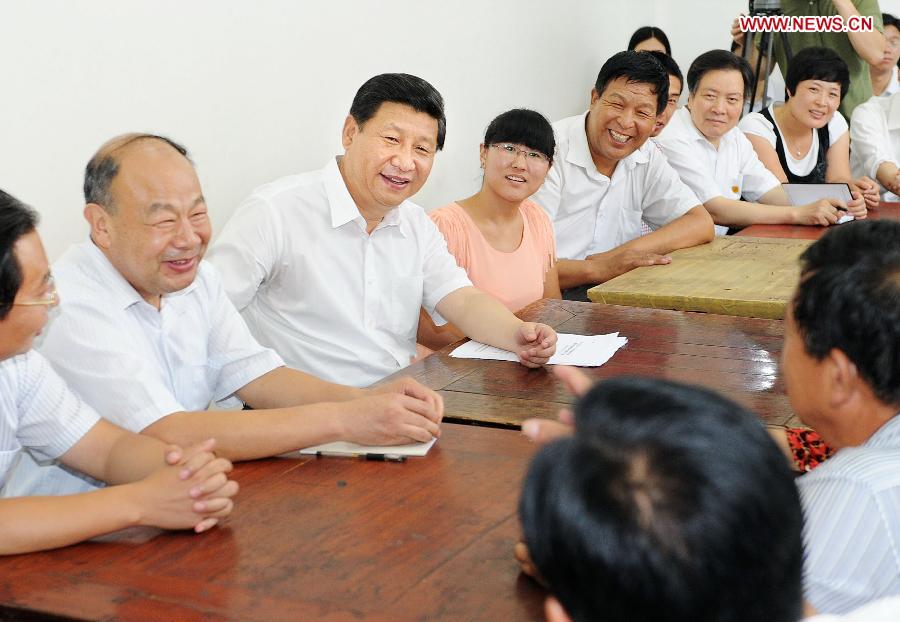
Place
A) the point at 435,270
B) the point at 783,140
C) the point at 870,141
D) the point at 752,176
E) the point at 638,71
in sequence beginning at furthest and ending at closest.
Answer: the point at 870,141 → the point at 783,140 → the point at 752,176 → the point at 638,71 → the point at 435,270

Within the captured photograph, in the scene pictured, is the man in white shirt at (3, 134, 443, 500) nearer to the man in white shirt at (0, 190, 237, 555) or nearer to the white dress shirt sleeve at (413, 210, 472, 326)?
the man in white shirt at (0, 190, 237, 555)

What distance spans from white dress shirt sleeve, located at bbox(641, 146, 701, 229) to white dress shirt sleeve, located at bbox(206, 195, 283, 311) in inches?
70.8

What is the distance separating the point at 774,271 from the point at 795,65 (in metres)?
2.18

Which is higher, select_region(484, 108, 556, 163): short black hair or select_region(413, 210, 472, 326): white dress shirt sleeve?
select_region(484, 108, 556, 163): short black hair

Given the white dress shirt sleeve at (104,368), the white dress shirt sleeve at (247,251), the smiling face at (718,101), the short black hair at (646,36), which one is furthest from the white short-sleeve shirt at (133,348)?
the short black hair at (646,36)

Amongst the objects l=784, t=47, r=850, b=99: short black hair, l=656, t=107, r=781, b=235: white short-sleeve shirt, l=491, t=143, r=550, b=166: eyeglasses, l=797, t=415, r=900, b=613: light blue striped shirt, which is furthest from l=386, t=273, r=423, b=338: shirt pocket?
l=784, t=47, r=850, b=99: short black hair

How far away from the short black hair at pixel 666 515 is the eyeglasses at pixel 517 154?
2.13m

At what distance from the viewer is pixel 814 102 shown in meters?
4.43

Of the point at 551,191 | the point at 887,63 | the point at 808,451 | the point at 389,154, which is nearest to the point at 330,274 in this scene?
the point at 389,154

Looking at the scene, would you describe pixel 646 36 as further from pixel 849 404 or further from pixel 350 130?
pixel 849 404

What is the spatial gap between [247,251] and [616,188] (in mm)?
1735

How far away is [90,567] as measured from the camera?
1.16m

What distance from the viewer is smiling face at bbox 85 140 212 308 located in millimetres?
1566

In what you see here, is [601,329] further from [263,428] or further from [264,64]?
[264,64]
